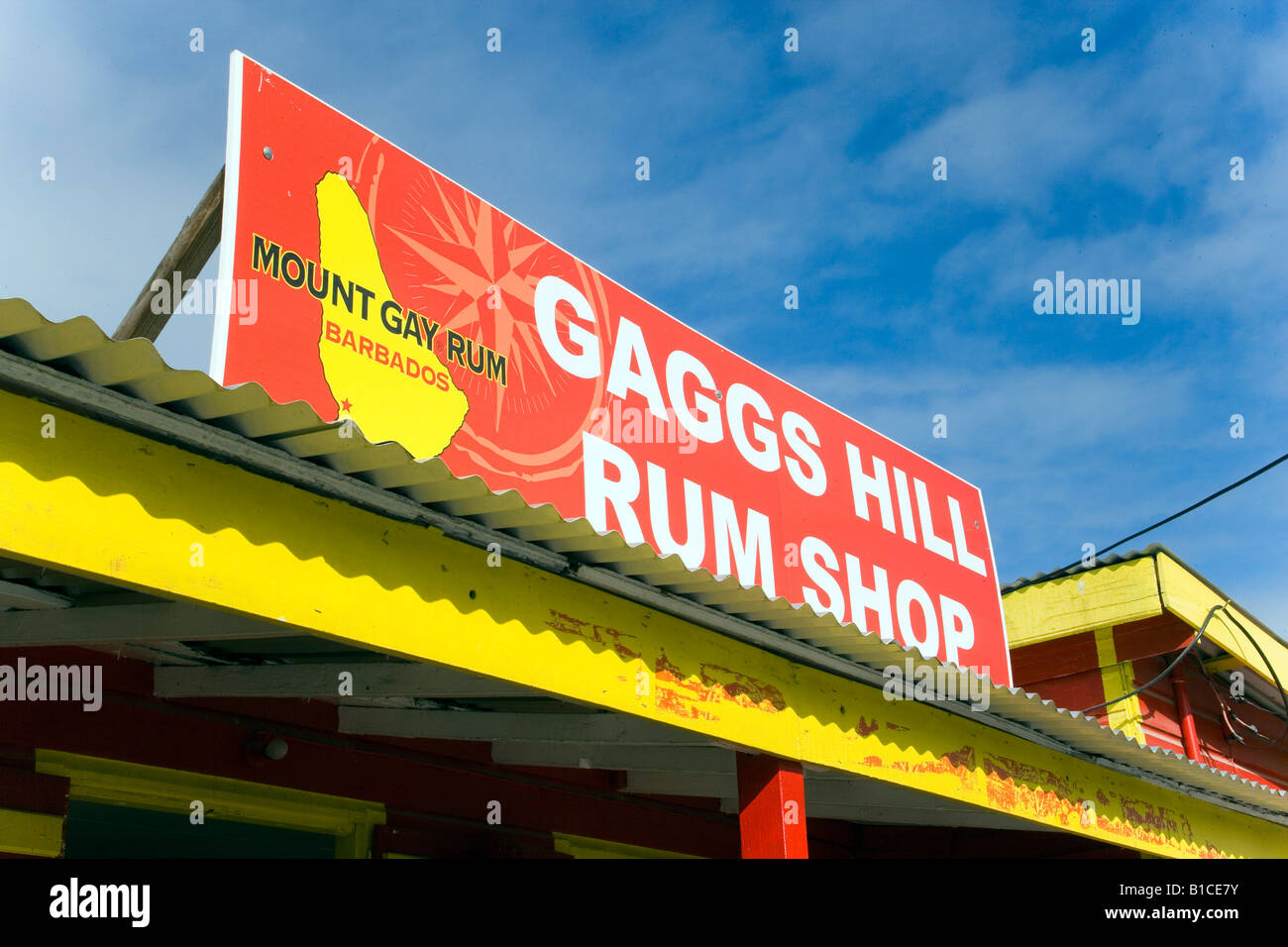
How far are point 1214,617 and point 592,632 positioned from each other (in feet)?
33.2

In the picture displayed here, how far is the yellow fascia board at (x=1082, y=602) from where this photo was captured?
41.8 feet

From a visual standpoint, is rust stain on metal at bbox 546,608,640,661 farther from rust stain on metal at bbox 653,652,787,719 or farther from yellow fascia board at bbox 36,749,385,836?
→ yellow fascia board at bbox 36,749,385,836

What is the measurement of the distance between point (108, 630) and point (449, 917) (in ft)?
5.01

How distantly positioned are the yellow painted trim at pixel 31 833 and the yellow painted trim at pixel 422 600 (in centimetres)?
221

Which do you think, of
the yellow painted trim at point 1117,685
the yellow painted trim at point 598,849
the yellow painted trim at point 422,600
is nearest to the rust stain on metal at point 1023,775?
the yellow painted trim at point 422,600

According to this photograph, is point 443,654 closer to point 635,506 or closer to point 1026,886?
point 1026,886

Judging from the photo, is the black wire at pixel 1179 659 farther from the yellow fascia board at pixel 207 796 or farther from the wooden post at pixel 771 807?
the yellow fascia board at pixel 207 796

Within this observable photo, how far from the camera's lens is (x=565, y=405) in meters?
7.68

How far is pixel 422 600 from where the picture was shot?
14.2 ft

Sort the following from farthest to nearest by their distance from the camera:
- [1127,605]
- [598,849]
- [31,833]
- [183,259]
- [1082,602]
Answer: [1082,602] < [1127,605] < [598,849] < [183,259] < [31,833]

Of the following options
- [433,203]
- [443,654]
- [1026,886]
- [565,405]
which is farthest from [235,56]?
[1026,886]
